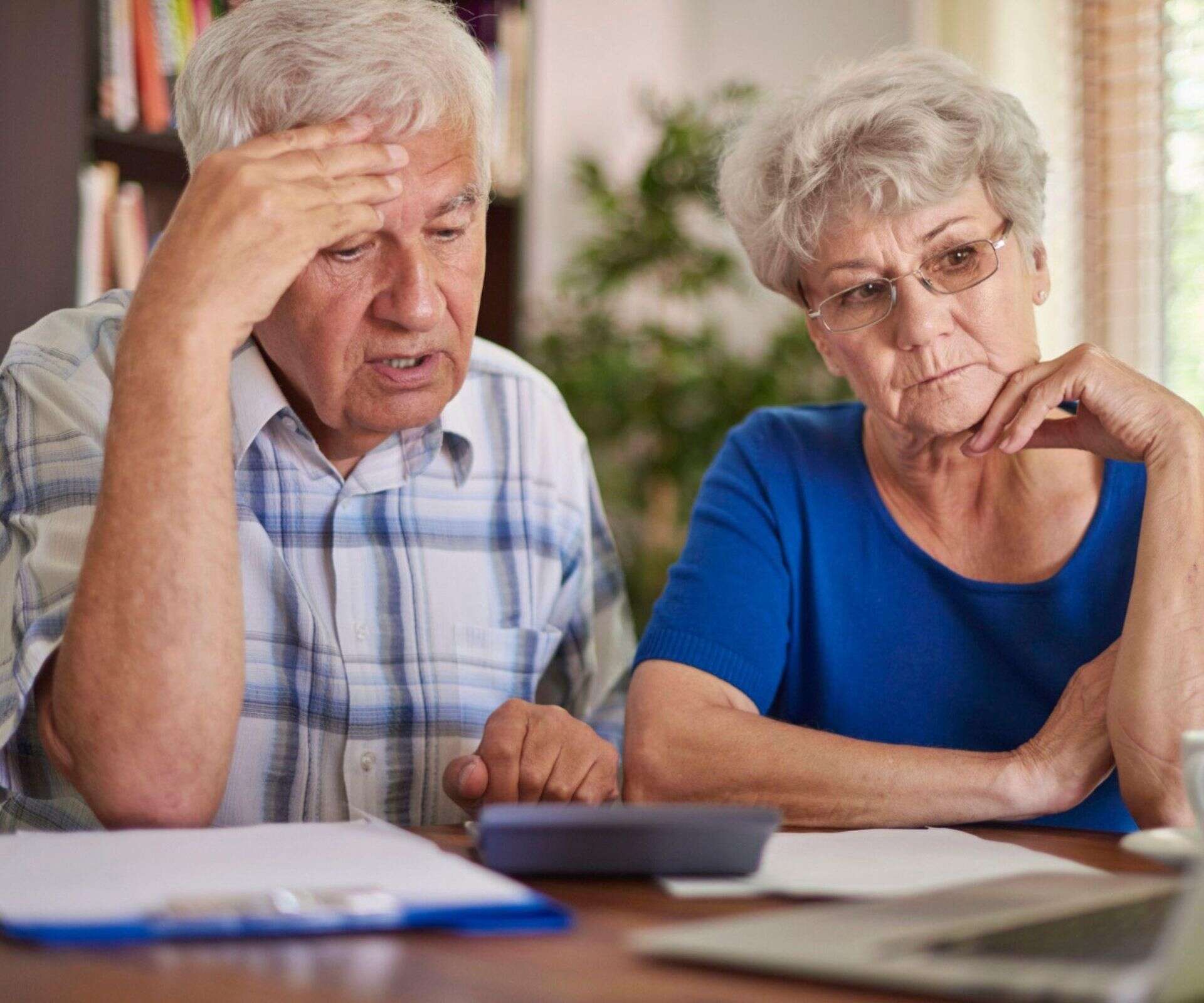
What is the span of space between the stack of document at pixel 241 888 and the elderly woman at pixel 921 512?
1.65ft

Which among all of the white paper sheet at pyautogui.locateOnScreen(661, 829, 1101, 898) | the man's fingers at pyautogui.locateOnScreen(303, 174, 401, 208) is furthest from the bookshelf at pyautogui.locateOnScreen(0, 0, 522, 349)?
the white paper sheet at pyautogui.locateOnScreen(661, 829, 1101, 898)

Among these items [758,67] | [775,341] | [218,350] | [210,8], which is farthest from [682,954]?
[758,67]

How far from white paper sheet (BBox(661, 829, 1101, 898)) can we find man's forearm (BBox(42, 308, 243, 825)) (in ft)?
1.43

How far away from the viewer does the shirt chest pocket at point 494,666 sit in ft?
4.66

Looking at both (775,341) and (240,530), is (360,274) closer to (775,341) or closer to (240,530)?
(240,530)

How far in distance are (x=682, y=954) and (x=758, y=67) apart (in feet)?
12.5

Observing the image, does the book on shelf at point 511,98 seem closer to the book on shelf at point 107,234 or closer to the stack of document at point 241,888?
the book on shelf at point 107,234

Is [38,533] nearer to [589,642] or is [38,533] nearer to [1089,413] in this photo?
[589,642]

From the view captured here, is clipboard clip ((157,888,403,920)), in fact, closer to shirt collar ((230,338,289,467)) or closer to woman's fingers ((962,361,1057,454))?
shirt collar ((230,338,289,467))

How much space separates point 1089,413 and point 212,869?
97 centimetres

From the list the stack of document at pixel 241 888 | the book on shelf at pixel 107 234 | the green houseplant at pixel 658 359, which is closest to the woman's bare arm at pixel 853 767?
the stack of document at pixel 241 888

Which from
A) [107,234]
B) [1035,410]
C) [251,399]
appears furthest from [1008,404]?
[107,234]

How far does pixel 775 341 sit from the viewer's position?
3.48 meters

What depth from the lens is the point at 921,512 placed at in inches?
58.1
